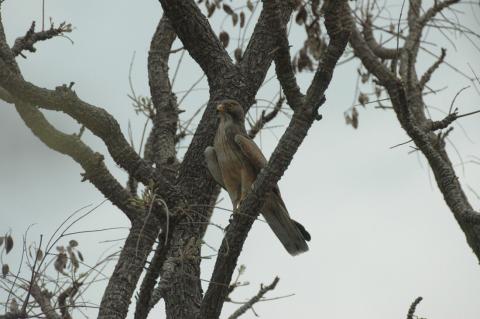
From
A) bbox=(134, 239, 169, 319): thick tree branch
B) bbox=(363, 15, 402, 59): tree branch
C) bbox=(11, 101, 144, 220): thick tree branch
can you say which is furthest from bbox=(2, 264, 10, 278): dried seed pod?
bbox=(363, 15, 402, 59): tree branch

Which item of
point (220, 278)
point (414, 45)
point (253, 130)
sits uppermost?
point (414, 45)

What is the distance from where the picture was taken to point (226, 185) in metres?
6.04

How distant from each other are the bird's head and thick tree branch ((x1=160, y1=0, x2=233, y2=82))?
0.30m

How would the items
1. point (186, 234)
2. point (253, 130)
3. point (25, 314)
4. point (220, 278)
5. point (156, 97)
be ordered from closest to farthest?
point (25, 314)
point (220, 278)
point (186, 234)
point (156, 97)
point (253, 130)

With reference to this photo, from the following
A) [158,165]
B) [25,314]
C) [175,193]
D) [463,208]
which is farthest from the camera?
[158,165]

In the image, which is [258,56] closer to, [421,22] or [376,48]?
[421,22]

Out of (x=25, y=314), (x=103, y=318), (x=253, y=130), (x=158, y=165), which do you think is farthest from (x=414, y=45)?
(x=25, y=314)

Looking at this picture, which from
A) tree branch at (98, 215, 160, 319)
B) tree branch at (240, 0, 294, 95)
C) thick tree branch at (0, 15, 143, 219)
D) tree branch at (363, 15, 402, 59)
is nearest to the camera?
thick tree branch at (0, 15, 143, 219)

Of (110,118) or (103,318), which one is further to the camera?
(103,318)

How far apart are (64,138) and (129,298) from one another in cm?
131

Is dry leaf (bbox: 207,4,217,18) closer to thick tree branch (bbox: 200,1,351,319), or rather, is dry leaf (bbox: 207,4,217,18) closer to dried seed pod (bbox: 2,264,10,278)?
thick tree branch (bbox: 200,1,351,319)

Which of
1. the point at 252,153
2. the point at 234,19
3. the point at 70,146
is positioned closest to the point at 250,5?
the point at 234,19

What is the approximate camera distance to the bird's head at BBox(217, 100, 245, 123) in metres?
5.63

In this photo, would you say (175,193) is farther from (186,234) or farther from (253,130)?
(253,130)
